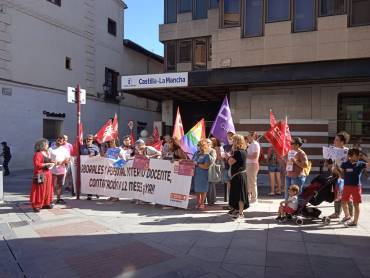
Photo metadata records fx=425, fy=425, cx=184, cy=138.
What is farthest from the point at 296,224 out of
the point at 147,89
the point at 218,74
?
the point at 147,89

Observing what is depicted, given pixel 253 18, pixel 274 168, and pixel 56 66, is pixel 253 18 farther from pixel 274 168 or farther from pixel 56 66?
pixel 56 66

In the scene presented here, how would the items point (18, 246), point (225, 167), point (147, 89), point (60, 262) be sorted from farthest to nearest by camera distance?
point (147, 89) → point (225, 167) → point (18, 246) → point (60, 262)

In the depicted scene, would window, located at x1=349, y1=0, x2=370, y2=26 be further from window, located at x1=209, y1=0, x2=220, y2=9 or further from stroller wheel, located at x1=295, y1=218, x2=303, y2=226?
stroller wheel, located at x1=295, y1=218, x2=303, y2=226

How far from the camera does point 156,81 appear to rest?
19.2 meters

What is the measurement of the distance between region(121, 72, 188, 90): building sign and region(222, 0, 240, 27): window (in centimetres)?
302

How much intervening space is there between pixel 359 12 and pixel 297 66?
3.15 meters

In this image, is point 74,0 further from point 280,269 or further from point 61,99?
point 280,269

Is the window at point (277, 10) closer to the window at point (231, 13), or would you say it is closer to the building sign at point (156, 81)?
the window at point (231, 13)

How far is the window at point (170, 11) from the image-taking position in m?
24.4

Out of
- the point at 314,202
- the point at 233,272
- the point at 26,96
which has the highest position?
the point at 26,96

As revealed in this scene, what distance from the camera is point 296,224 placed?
801cm

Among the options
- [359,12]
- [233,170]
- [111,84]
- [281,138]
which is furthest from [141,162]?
[111,84]

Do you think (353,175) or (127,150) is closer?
(353,175)

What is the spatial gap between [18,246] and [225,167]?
5.92 meters
